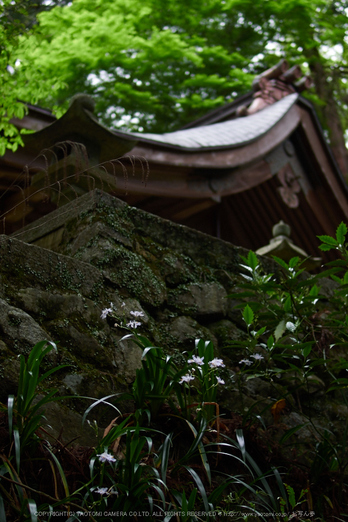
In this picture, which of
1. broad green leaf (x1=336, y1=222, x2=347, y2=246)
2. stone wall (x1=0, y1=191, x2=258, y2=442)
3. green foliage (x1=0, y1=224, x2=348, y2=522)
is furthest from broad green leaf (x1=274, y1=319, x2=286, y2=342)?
broad green leaf (x1=336, y1=222, x2=347, y2=246)

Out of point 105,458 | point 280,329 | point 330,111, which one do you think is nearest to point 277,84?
point 330,111

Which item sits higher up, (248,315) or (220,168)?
(248,315)

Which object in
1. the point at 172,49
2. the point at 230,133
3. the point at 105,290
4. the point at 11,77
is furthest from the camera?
the point at 172,49

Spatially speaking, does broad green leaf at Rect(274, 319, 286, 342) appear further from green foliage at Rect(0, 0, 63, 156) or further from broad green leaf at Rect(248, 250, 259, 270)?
green foliage at Rect(0, 0, 63, 156)

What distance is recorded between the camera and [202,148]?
488cm

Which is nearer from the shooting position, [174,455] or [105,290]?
[174,455]

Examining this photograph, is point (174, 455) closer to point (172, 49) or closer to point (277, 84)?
point (277, 84)

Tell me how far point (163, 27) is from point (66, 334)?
9888mm

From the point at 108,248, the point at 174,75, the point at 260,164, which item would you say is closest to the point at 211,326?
the point at 108,248

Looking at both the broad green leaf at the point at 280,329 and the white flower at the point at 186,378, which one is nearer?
the white flower at the point at 186,378


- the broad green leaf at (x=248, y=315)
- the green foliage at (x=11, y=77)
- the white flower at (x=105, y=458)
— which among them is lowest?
the broad green leaf at (x=248, y=315)

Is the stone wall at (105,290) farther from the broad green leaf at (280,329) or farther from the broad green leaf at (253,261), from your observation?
the broad green leaf at (253,261)

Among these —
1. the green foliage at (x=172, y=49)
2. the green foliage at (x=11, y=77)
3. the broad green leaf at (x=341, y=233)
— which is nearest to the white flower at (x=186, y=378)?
the broad green leaf at (x=341, y=233)

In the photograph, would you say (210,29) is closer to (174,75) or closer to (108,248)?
(174,75)
